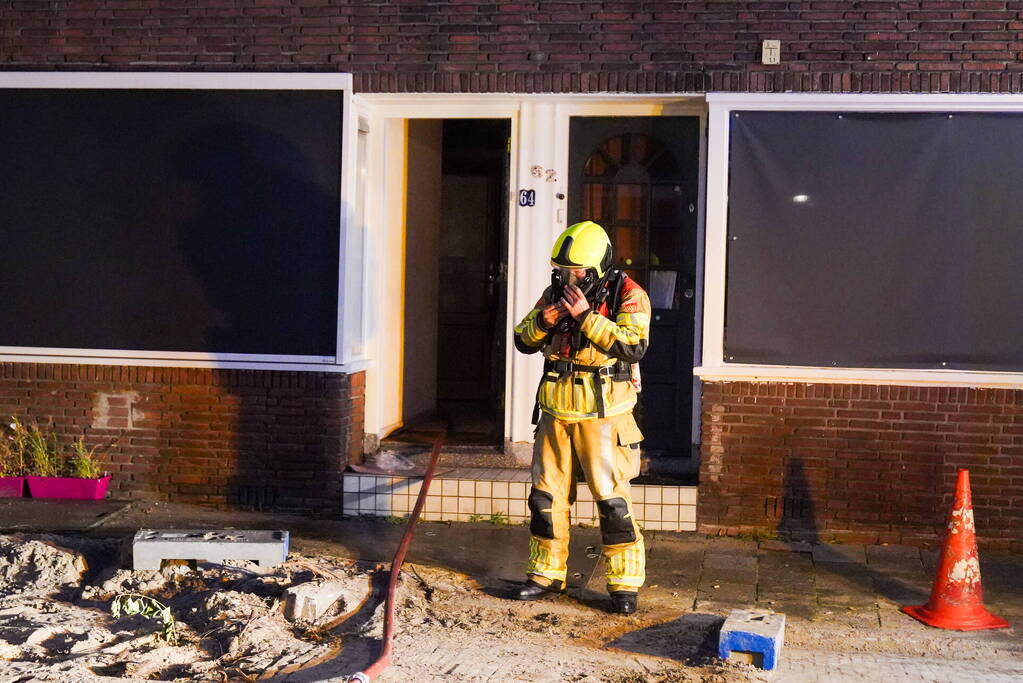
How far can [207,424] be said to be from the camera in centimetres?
973

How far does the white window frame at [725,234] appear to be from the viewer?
8875 mm

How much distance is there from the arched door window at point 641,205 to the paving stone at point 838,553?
Answer: 2110mm

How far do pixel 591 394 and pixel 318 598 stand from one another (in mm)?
1850

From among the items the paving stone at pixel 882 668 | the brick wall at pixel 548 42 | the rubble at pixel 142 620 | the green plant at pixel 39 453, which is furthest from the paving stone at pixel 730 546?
the green plant at pixel 39 453

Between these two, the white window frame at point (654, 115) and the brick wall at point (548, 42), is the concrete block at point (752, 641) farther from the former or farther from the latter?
the brick wall at point (548, 42)

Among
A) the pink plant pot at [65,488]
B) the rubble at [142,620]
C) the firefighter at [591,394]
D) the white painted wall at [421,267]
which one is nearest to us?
the rubble at [142,620]

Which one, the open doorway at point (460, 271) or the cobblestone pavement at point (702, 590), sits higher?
the open doorway at point (460, 271)

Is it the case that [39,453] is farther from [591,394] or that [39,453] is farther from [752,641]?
[752,641]

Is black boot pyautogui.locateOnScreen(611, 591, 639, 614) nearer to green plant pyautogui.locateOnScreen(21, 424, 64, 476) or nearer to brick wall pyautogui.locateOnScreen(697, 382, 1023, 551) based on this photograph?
brick wall pyautogui.locateOnScreen(697, 382, 1023, 551)

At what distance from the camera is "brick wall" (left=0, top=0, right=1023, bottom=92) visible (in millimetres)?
8875

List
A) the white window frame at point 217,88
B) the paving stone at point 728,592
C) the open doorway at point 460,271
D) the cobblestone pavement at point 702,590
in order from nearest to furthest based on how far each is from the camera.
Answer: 1. the cobblestone pavement at point 702,590
2. the paving stone at point 728,592
3. the white window frame at point 217,88
4. the open doorway at point 460,271

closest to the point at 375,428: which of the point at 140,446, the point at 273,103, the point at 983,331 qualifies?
the point at 140,446

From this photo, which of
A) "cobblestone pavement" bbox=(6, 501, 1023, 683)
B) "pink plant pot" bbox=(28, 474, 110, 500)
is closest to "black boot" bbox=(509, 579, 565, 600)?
"cobblestone pavement" bbox=(6, 501, 1023, 683)

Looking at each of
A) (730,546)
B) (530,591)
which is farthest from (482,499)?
(530,591)
